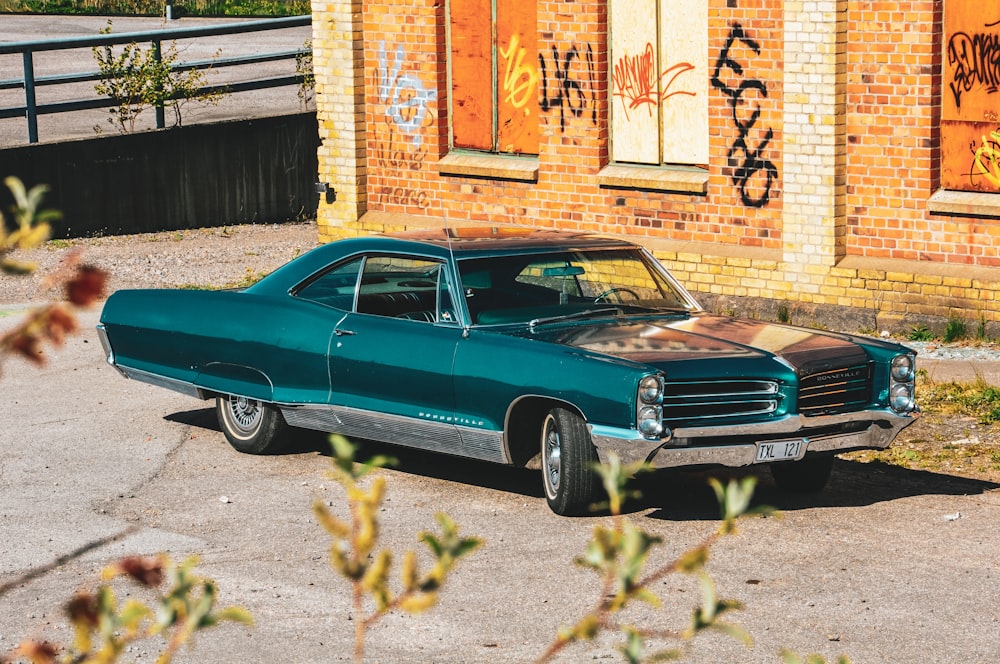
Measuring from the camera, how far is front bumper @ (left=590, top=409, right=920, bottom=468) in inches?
300

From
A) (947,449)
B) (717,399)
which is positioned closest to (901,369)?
(717,399)

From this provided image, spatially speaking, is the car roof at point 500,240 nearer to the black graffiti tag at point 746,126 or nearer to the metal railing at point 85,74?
the black graffiti tag at point 746,126

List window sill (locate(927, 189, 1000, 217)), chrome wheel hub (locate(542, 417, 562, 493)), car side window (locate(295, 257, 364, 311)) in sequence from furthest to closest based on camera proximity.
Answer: window sill (locate(927, 189, 1000, 217)) < car side window (locate(295, 257, 364, 311)) < chrome wheel hub (locate(542, 417, 562, 493))

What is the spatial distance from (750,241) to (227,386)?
19.4 ft

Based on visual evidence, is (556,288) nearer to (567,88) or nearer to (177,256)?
(567,88)

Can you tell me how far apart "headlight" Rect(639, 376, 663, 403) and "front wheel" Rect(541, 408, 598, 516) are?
0.40m

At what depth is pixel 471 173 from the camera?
51.8 ft

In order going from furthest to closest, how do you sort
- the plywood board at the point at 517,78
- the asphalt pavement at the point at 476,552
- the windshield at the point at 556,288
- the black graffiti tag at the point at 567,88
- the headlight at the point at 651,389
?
the plywood board at the point at 517,78, the black graffiti tag at the point at 567,88, the windshield at the point at 556,288, the headlight at the point at 651,389, the asphalt pavement at the point at 476,552

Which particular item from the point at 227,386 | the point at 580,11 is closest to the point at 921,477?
the point at 227,386

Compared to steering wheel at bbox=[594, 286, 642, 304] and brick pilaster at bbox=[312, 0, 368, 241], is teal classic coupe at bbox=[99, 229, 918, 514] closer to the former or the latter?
steering wheel at bbox=[594, 286, 642, 304]

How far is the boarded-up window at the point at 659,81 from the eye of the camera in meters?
14.1

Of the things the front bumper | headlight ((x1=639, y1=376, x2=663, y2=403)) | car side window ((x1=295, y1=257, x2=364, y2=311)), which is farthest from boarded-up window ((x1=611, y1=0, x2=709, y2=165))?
headlight ((x1=639, y1=376, x2=663, y2=403))

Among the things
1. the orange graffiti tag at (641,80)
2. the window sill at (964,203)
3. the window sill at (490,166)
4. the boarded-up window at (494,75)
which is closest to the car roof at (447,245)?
Result: the window sill at (964,203)

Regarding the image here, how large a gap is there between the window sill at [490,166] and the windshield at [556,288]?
6.33 metres
